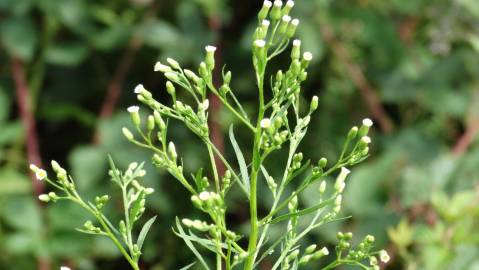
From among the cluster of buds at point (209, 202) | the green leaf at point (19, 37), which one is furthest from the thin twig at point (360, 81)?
the cluster of buds at point (209, 202)

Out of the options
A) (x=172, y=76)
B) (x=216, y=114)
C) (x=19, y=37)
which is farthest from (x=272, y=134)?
(x=19, y=37)

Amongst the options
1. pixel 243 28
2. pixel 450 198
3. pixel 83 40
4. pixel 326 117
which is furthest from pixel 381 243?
pixel 83 40

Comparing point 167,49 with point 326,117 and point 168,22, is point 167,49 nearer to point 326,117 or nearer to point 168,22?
point 168,22

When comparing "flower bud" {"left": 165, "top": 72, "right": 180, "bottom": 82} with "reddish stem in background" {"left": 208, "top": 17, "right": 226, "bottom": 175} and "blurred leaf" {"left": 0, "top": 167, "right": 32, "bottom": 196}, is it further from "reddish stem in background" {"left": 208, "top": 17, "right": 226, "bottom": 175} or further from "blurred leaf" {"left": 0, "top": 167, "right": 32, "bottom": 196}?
"blurred leaf" {"left": 0, "top": 167, "right": 32, "bottom": 196}

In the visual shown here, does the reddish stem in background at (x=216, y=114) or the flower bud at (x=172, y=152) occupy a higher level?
the reddish stem in background at (x=216, y=114)

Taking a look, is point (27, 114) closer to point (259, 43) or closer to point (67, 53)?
point (67, 53)

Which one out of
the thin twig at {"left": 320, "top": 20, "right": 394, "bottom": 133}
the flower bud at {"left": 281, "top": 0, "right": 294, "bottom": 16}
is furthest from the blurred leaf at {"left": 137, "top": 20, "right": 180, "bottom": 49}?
the flower bud at {"left": 281, "top": 0, "right": 294, "bottom": 16}

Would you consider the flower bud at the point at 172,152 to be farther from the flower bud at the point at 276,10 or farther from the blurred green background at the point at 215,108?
the blurred green background at the point at 215,108

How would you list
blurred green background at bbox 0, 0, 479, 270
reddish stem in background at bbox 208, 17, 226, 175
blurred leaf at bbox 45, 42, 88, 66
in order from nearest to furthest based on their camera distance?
1. blurred green background at bbox 0, 0, 479, 270
2. reddish stem in background at bbox 208, 17, 226, 175
3. blurred leaf at bbox 45, 42, 88, 66

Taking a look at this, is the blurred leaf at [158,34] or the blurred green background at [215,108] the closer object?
the blurred green background at [215,108]
